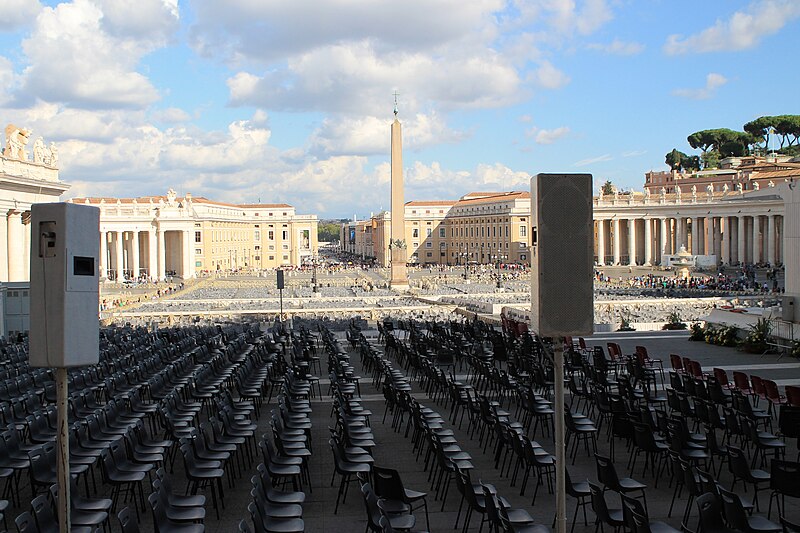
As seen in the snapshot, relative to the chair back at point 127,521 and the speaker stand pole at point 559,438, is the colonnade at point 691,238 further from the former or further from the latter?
the chair back at point 127,521

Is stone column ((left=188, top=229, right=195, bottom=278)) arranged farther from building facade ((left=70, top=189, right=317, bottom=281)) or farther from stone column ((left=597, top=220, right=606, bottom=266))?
stone column ((left=597, top=220, right=606, bottom=266))

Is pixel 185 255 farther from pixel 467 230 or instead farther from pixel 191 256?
pixel 467 230

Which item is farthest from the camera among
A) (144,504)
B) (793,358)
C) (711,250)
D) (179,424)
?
(711,250)

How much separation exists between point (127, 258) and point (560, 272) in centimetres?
9929

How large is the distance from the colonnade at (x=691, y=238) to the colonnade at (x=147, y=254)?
51.6 metres

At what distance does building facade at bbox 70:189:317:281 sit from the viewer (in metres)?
91.1

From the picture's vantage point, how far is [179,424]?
37.5ft

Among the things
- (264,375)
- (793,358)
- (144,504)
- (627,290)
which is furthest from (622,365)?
(627,290)

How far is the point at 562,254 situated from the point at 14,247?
128 feet

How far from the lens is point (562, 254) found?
5500mm

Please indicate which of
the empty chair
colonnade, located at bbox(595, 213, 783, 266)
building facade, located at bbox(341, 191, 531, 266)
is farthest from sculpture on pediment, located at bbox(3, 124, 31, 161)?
building facade, located at bbox(341, 191, 531, 266)

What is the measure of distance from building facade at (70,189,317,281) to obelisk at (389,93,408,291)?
2989 centimetres

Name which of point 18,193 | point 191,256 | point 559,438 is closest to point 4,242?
point 18,193

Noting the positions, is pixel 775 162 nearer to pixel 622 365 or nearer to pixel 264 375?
pixel 622 365
